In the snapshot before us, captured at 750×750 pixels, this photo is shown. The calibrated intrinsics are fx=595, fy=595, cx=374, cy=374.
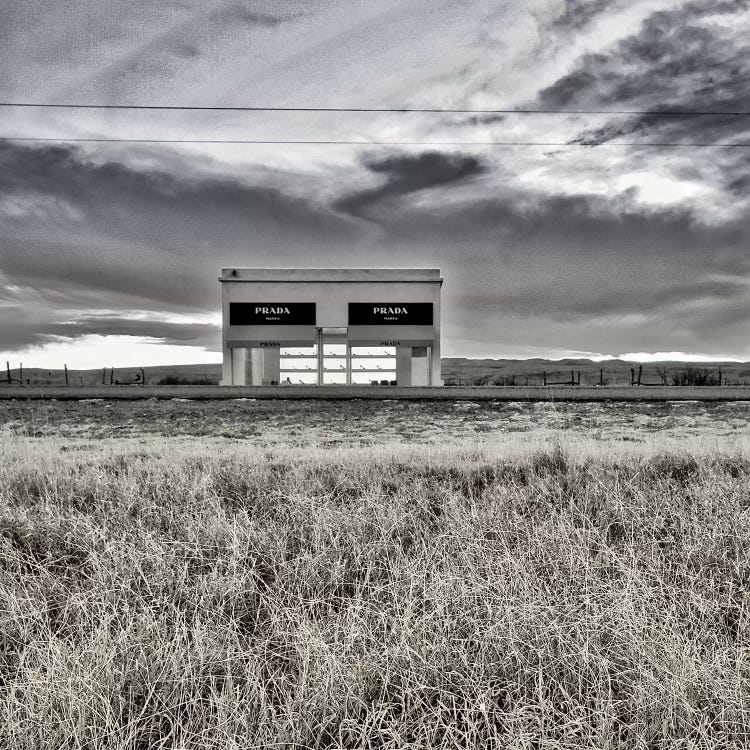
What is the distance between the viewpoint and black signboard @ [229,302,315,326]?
106 feet

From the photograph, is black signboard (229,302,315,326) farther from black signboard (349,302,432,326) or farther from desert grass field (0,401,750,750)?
desert grass field (0,401,750,750)

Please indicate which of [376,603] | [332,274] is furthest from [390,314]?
[376,603]

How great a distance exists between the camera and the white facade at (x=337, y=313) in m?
32.3

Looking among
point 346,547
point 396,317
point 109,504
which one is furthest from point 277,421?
point 396,317

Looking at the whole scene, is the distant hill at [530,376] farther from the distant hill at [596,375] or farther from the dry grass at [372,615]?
the dry grass at [372,615]

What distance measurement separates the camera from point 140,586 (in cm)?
382

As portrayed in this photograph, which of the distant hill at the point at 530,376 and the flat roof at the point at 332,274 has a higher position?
the flat roof at the point at 332,274

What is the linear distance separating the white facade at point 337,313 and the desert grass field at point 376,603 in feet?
81.2

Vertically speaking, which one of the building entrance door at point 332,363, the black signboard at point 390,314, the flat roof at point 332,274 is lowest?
the building entrance door at point 332,363

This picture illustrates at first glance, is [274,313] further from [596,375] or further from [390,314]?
[596,375]

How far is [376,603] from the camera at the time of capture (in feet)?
11.5

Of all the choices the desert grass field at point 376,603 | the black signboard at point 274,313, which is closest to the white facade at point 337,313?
the black signboard at point 274,313

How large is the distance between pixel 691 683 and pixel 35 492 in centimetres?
641

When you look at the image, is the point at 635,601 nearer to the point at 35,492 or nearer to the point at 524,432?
the point at 35,492
